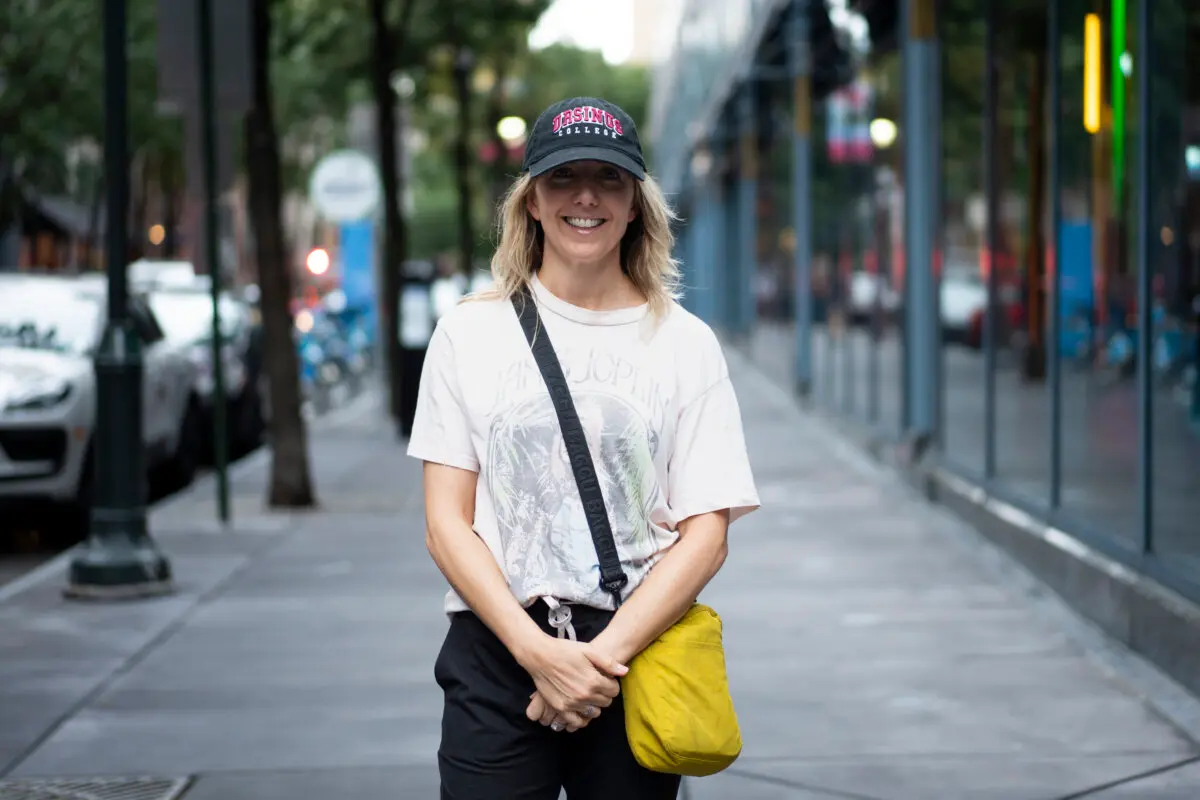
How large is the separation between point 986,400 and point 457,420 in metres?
9.41

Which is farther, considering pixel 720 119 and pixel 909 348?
pixel 720 119

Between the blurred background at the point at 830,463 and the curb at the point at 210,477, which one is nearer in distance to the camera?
the blurred background at the point at 830,463

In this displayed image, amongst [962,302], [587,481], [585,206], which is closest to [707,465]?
[587,481]

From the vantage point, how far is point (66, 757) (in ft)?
21.1

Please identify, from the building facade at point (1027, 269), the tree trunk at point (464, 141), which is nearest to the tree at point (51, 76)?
the tree trunk at point (464, 141)

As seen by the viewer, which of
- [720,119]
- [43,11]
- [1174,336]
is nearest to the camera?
[1174,336]

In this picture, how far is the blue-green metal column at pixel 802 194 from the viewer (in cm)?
Answer: 2323

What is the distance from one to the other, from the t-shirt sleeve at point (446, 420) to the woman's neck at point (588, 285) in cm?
20

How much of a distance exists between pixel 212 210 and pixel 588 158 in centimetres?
1005

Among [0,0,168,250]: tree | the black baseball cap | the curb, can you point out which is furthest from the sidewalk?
[0,0,168,250]: tree

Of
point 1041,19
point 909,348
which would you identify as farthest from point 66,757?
point 909,348

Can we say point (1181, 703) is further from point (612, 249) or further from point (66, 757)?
point (612, 249)

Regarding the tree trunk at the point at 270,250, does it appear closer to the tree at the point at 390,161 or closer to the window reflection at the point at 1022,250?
the window reflection at the point at 1022,250

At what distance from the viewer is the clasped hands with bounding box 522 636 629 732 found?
316cm
